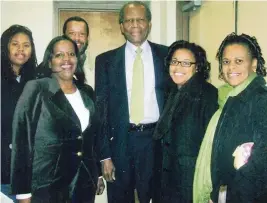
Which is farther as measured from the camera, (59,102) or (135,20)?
(135,20)

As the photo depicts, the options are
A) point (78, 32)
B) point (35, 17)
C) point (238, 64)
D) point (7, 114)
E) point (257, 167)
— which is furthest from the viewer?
point (35, 17)

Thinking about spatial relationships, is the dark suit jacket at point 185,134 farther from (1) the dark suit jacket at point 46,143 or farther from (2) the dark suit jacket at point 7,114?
(2) the dark suit jacket at point 7,114

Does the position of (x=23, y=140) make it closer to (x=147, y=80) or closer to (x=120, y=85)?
(x=120, y=85)

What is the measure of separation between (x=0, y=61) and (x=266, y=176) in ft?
5.33

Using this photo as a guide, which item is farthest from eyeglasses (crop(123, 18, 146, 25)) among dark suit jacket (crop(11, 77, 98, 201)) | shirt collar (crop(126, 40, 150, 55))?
dark suit jacket (crop(11, 77, 98, 201))

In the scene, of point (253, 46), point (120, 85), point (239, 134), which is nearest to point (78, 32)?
point (120, 85)

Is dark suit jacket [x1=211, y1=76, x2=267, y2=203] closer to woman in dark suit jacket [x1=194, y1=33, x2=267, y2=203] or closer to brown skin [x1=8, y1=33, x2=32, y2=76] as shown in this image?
woman in dark suit jacket [x1=194, y1=33, x2=267, y2=203]

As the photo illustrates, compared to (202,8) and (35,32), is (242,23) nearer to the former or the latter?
(202,8)

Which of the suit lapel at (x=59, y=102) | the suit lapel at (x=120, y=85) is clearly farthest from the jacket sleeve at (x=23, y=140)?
the suit lapel at (x=120, y=85)

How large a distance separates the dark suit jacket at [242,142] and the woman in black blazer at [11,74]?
3.93 ft

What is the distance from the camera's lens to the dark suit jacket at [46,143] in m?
1.77

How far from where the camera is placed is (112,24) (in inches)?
147

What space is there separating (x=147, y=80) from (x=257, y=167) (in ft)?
3.55

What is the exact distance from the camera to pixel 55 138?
1.82 m
